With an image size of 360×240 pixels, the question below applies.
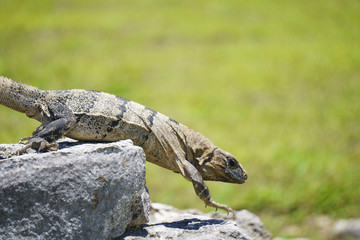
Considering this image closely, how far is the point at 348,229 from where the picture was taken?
1114 cm

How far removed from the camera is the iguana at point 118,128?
A: 6469 mm

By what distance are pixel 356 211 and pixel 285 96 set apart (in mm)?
7356

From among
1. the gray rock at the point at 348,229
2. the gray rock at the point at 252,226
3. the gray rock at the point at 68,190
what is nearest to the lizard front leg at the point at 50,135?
the gray rock at the point at 68,190

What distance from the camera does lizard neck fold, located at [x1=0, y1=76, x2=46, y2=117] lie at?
6.54 metres

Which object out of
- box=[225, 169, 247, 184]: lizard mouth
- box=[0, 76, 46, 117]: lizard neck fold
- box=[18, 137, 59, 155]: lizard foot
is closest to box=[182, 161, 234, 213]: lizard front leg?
box=[225, 169, 247, 184]: lizard mouth

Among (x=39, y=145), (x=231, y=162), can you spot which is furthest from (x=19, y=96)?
(x=231, y=162)

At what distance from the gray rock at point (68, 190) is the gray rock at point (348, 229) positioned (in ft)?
23.4

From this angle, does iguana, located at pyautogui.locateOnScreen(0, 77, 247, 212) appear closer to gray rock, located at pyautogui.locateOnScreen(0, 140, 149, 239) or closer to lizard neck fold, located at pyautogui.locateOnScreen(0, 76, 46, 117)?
lizard neck fold, located at pyautogui.locateOnScreen(0, 76, 46, 117)

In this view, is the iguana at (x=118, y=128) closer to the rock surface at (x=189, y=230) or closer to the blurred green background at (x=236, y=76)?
the rock surface at (x=189, y=230)

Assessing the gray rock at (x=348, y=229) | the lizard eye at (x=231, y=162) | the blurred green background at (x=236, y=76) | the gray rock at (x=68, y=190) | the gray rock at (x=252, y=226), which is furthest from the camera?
the blurred green background at (x=236, y=76)

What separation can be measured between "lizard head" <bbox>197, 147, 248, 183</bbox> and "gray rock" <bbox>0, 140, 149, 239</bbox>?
4.33 ft

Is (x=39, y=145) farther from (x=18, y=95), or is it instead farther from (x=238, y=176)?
(x=238, y=176)

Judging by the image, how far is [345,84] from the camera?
19.5 metres

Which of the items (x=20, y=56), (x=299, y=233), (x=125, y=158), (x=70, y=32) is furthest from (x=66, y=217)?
(x=70, y=32)
